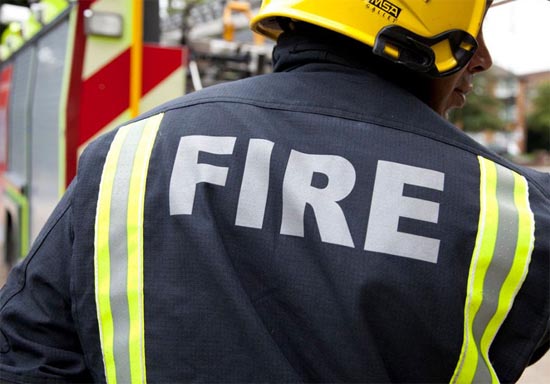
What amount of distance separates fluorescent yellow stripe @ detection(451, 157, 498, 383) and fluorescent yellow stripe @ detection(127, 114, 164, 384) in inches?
22.0

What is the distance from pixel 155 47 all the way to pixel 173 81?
19 cm

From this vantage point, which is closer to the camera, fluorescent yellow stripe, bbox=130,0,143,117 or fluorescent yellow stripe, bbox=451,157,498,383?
fluorescent yellow stripe, bbox=451,157,498,383

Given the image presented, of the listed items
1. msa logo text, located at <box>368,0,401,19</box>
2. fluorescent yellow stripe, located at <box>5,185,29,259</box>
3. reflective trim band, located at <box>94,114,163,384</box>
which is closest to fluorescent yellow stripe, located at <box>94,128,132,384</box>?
reflective trim band, located at <box>94,114,163,384</box>

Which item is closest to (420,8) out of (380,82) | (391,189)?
(380,82)

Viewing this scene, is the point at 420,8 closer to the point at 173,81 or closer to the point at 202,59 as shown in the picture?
the point at 173,81

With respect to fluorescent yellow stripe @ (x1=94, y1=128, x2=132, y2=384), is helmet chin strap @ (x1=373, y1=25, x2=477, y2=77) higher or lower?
higher

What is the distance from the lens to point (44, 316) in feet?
4.25

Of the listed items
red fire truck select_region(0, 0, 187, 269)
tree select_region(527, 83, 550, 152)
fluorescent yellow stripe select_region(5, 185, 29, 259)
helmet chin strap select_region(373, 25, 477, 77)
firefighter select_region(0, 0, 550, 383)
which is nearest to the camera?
firefighter select_region(0, 0, 550, 383)

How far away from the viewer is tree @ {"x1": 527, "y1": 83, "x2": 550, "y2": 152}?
53.1 m

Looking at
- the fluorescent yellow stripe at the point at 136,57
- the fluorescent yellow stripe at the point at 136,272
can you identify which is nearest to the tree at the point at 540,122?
the fluorescent yellow stripe at the point at 136,57

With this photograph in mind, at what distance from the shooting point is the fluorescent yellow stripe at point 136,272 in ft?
4.03

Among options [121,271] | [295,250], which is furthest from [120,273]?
[295,250]

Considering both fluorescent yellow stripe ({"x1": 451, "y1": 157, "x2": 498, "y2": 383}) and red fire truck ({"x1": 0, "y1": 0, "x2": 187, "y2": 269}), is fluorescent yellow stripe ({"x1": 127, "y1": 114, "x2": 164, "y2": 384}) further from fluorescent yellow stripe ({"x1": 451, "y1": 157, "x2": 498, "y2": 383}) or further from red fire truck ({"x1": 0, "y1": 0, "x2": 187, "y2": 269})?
red fire truck ({"x1": 0, "y1": 0, "x2": 187, "y2": 269})

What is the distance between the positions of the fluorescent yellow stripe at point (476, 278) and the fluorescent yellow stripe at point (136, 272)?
22.0 inches
